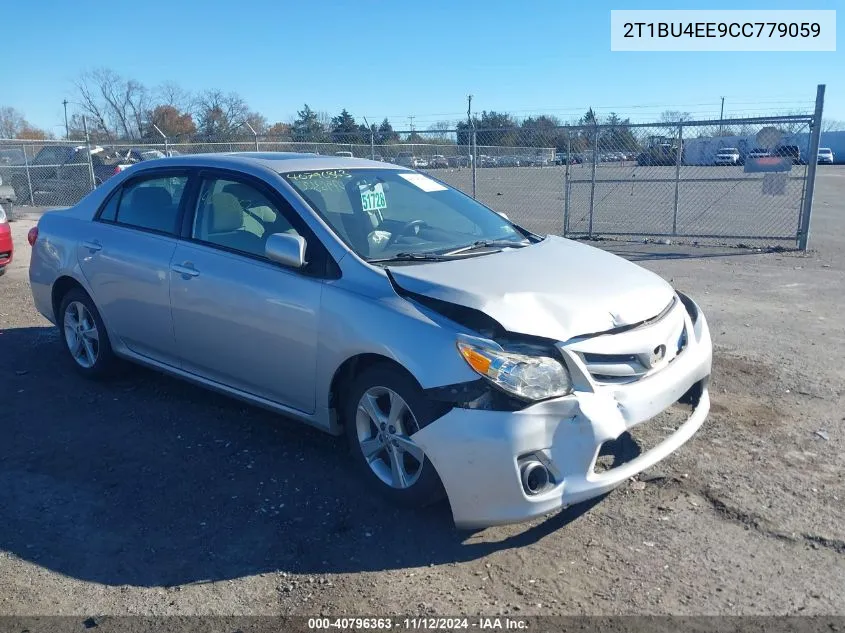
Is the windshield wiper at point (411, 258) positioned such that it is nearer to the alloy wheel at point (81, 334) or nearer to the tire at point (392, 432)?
the tire at point (392, 432)

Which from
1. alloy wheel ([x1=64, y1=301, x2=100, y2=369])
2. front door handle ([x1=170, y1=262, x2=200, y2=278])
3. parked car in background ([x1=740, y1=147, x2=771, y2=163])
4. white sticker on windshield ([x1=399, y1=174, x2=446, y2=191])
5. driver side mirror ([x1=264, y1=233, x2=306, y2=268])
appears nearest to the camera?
driver side mirror ([x1=264, y1=233, x2=306, y2=268])

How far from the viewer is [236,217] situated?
15.0 feet

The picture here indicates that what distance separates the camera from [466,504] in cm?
325

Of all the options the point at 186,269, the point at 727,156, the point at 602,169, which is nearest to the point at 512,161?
the point at 602,169

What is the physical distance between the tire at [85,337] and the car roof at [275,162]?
1230mm

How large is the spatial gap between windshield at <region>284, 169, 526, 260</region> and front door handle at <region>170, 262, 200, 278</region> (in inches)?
32.3

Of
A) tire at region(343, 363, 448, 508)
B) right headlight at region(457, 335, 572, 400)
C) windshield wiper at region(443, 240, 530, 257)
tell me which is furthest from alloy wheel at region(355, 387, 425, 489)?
windshield wiper at region(443, 240, 530, 257)

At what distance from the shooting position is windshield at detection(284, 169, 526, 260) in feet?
13.8

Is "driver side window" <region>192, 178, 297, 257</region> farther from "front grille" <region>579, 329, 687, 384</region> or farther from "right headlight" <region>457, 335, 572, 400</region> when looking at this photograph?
"front grille" <region>579, 329, 687, 384</region>

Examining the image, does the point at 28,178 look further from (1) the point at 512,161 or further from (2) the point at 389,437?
(2) the point at 389,437

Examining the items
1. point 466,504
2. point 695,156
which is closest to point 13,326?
point 466,504

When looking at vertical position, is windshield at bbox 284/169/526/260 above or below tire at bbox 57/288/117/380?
above

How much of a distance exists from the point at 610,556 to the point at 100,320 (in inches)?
156

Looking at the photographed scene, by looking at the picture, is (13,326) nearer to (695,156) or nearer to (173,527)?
(173,527)
